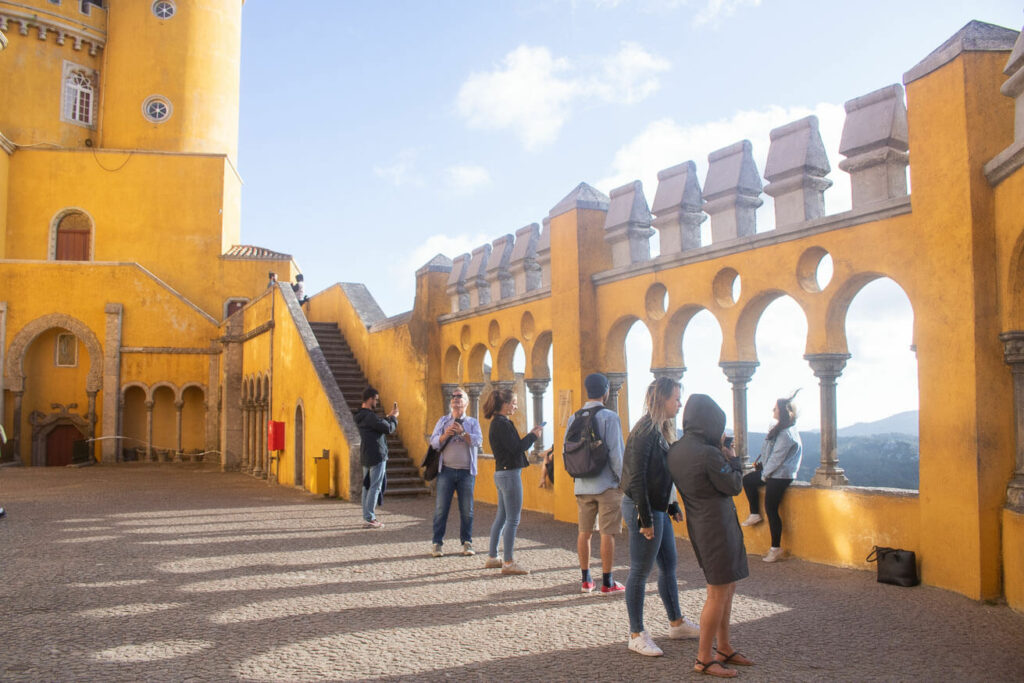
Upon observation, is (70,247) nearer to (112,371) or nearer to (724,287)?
(112,371)

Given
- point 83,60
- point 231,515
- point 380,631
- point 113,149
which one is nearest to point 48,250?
point 113,149

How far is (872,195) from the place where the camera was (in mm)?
7410

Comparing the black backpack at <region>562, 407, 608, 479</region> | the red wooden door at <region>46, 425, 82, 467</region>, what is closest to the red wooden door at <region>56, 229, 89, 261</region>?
the red wooden door at <region>46, 425, 82, 467</region>

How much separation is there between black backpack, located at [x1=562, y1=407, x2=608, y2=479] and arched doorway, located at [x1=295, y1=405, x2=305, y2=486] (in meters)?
11.3

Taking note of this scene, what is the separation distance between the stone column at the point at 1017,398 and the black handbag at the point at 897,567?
87 centimetres

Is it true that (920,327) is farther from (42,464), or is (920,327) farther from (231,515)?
(42,464)

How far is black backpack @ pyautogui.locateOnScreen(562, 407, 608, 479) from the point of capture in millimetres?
6141

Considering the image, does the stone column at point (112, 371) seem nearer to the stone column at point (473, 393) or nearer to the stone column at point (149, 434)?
the stone column at point (149, 434)

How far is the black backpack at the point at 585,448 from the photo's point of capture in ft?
20.1

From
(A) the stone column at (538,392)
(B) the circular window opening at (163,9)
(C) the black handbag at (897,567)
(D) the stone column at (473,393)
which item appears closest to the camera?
(C) the black handbag at (897,567)

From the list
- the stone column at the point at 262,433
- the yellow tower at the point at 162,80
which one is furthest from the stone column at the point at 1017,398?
the yellow tower at the point at 162,80

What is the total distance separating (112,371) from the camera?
2644 cm

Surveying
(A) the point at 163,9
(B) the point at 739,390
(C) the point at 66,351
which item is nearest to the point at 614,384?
(B) the point at 739,390

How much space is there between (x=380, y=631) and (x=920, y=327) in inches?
189
